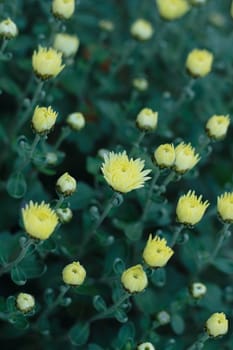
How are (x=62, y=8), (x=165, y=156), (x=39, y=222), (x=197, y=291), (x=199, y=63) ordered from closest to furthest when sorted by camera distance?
(x=39, y=222) < (x=165, y=156) < (x=197, y=291) < (x=62, y=8) < (x=199, y=63)

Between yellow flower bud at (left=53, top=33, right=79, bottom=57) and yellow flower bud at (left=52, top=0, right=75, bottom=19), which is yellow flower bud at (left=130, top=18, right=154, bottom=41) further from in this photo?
yellow flower bud at (left=52, top=0, right=75, bottom=19)

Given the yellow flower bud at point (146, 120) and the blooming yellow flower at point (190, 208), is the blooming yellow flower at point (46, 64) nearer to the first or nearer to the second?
the yellow flower bud at point (146, 120)

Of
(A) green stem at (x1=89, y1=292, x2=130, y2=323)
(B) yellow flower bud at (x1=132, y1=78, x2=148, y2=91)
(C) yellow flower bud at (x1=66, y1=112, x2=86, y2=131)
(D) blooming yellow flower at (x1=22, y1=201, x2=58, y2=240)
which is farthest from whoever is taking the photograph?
(B) yellow flower bud at (x1=132, y1=78, x2=148, y2=91)

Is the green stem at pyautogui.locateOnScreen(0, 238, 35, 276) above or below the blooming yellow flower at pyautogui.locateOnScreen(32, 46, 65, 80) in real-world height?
below

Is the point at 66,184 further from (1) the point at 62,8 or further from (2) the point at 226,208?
(1) the point at 62,8

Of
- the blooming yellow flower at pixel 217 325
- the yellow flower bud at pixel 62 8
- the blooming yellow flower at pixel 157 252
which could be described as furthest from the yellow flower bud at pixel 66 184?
the yellow flower bud at pixel 62 8

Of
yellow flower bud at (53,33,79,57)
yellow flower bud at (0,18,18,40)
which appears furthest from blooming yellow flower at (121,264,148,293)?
yellow flower bud at (53,33,79,57)

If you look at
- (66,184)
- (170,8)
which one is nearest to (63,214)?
(66,184)
